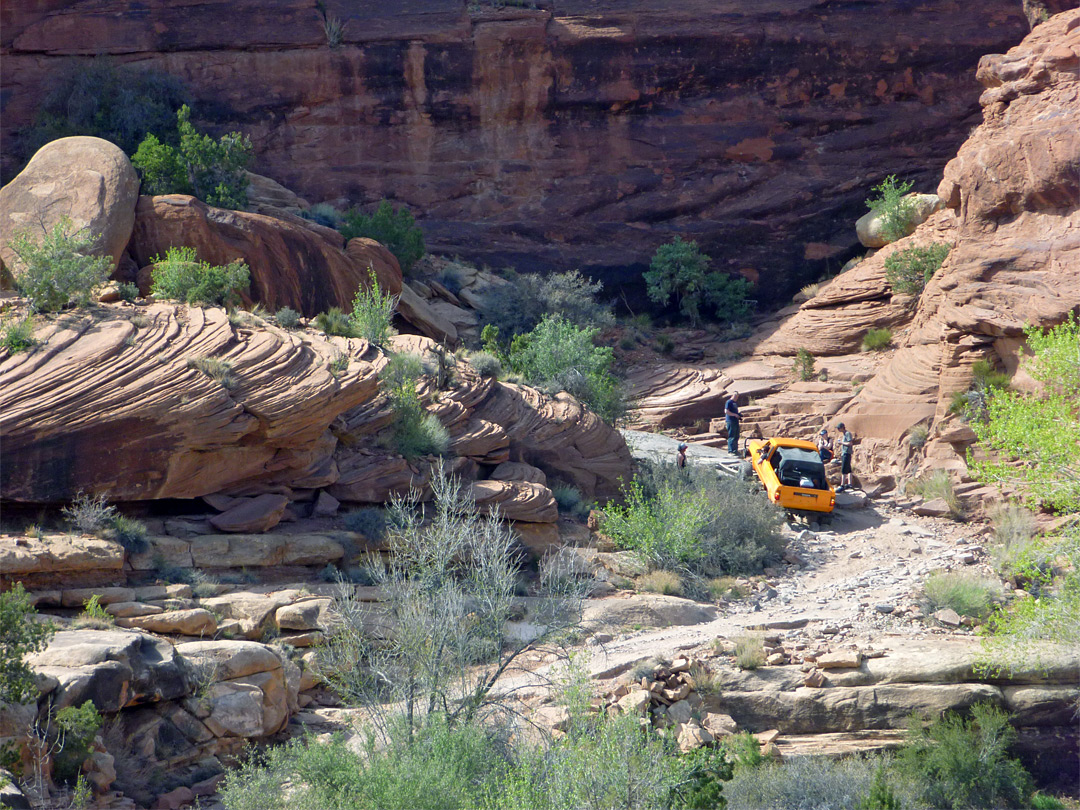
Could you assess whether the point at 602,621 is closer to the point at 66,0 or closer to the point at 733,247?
the point at 733,247

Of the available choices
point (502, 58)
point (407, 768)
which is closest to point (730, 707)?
point (407, 768)

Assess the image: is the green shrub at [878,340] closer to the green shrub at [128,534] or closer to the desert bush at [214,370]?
the desert bush at [214,370]

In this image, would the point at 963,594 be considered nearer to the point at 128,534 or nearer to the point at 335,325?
the point at 335,325

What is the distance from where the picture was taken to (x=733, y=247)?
31.1m

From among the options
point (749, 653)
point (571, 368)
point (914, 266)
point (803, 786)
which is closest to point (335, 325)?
point (571, 368)

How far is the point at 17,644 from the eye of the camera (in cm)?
889

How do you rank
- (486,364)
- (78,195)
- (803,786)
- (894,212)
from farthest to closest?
(894,212) < (486,364) < (78,195) < (803,786)

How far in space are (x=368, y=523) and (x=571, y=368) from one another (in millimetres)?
8039

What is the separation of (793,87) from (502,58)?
31.7 ft

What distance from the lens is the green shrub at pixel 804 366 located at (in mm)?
24859

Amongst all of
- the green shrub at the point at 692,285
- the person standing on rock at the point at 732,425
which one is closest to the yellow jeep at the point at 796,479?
the person standing on rock at the point at 732,425

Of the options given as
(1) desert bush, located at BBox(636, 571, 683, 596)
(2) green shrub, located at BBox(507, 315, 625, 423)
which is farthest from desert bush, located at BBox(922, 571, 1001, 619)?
(2) green shrub, located at BBox(507, 315, 625, 423)

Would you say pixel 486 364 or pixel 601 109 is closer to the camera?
pixel 486 364

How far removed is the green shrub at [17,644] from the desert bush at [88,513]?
2245 millimetres
